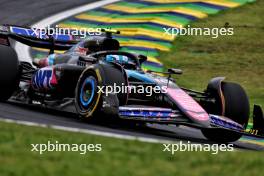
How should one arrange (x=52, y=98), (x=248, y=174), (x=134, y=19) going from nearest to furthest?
1. (x=248, y=174)
2. (x=52, y=98)
3. (x=134, y=19)

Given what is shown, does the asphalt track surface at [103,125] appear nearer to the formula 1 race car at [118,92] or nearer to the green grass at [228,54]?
the formula 1 race car at [118,92]

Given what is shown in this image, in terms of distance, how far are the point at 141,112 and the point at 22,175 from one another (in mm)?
4547

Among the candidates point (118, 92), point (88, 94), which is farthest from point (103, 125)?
point (118, 92)

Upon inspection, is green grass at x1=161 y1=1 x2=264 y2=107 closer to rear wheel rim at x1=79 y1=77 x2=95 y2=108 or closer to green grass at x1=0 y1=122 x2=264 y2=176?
rear wheel rim at x1=79 y1=77 x2=95 y2=108

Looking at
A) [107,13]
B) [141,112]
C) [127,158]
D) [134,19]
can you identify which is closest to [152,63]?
[134,19]

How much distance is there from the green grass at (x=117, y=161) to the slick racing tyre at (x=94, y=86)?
7.97ft

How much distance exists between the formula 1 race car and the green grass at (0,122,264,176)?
232 centimetres

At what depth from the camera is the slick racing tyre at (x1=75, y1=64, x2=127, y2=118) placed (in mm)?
10867

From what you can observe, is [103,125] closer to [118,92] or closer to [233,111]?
[118,92]

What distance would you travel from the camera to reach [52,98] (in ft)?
40.6

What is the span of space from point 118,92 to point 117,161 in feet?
12.5

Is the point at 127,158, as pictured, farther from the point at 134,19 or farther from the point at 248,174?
the point at 134,19

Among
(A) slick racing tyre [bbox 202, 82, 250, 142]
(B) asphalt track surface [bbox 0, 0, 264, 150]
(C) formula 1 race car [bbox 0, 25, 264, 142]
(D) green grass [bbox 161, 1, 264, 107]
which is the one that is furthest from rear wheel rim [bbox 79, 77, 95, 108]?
(D) green grass [bbox 161, 1, 264, 107]

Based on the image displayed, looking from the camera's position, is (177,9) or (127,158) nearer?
(127,158)
